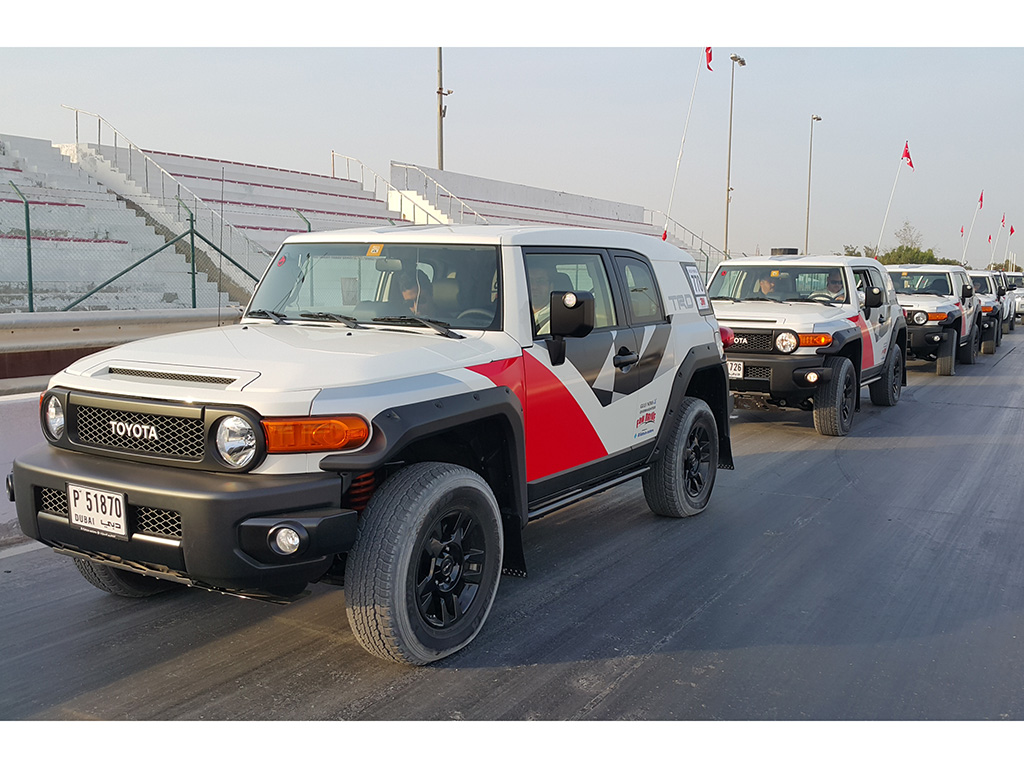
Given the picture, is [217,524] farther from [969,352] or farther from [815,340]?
[969,352]

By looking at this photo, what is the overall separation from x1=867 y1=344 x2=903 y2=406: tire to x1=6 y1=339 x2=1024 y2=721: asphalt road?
5.26 m

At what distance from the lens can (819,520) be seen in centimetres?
655

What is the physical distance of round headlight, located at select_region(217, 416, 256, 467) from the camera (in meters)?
3.51

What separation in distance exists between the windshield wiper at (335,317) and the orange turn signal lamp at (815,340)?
611 centimetres

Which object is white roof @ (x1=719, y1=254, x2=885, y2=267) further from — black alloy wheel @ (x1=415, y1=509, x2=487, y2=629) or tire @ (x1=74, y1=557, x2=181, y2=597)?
tire @ (x1=74, y1=557, x2=181, y2=597)

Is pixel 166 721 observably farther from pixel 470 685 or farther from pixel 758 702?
pixel 758 702

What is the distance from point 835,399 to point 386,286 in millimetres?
6348

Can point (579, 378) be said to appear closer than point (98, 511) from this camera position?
No

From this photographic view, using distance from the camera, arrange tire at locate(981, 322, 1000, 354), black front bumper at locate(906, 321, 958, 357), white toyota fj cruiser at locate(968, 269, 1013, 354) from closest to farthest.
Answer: black front bumper at locate(906, 321, 958, 357)
white toyota fj cruiser at locate(968, 269, 1013, 354)
tire at locate(981, 322, 1000, 354)

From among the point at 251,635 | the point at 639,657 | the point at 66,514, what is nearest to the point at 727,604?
the point at 639,657

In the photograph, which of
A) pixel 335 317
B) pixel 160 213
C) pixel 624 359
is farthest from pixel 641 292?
pixel 160 213

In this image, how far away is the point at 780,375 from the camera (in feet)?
31.1

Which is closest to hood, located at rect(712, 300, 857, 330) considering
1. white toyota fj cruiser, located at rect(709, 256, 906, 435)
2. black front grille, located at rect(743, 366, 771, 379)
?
white toyota fj cruiser, located at rect(709, 256, 906, 435)

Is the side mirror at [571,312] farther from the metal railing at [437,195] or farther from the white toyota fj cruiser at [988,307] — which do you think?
the metal railing at [437,195]
